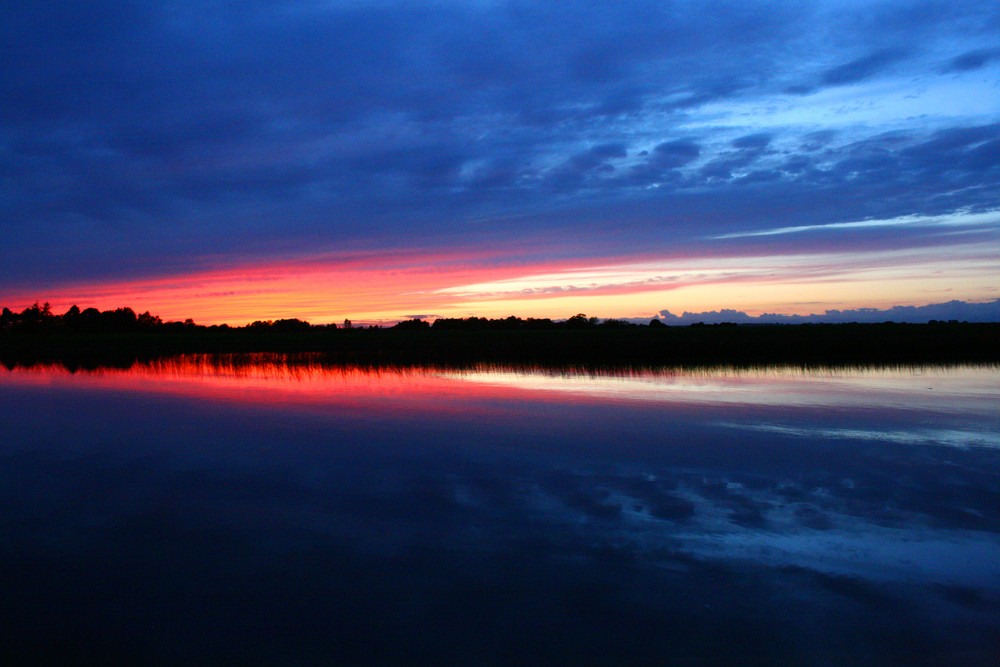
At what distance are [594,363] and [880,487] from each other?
52.1ft

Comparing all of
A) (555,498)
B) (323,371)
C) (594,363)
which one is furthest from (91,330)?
(555,498)

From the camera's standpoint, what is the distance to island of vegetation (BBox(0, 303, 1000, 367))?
23.9 meters

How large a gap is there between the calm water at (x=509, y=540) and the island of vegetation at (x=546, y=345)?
13477 mm

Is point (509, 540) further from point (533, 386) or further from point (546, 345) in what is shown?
point (546, 345)

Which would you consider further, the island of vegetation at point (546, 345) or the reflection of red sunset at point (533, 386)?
the island of vegetation at point (546, 345)

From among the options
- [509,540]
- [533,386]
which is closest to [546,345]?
[533,386]

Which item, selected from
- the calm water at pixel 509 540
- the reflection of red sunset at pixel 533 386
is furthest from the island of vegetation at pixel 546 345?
the calm water at pixel 509 540

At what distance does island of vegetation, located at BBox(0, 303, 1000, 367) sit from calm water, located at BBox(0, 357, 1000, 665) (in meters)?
13.5

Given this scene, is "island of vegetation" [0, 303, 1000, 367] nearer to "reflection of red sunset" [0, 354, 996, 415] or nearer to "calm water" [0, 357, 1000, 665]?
"reflection of red sunset" [0, 354, 996, 415]

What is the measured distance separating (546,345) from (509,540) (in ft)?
104

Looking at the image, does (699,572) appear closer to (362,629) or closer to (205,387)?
(362,629)

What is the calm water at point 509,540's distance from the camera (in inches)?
144

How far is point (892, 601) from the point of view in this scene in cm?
401

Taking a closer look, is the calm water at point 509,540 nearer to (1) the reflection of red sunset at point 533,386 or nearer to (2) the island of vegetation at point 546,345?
(1) the reflection of red sunset at point 533,386
